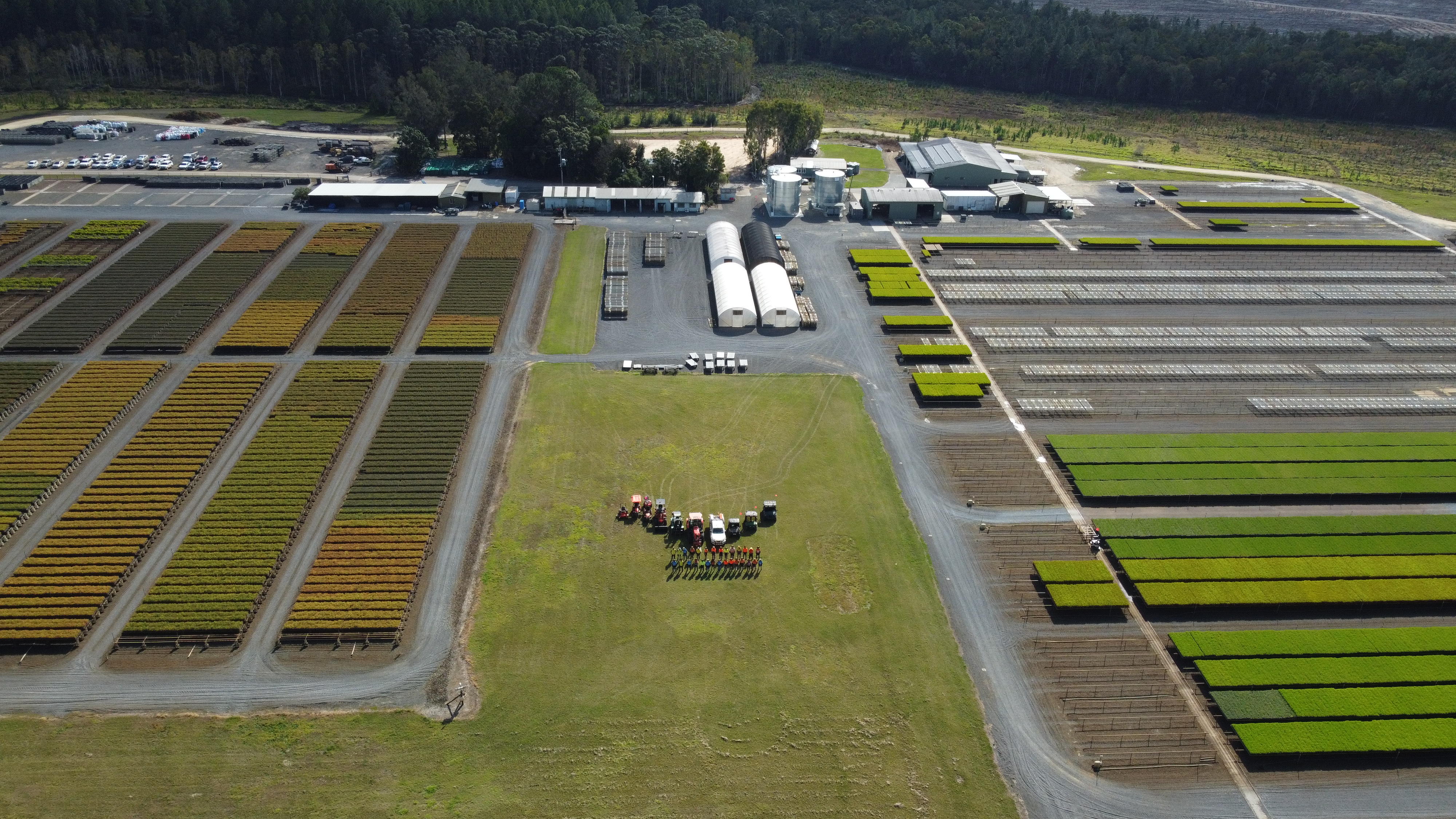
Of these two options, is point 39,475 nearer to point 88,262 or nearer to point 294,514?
point 294,514

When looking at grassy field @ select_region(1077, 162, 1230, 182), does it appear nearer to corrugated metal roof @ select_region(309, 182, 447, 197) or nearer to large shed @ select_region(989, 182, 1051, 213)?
large shed @ select_region(989, 182, 1051, 213)

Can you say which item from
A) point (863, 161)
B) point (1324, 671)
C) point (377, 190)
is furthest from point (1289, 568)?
point (377, 190)

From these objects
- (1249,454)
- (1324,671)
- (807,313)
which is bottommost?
(1324,671)

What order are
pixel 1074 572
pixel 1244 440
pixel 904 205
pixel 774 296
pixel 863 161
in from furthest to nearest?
pixel 863 161
pixel 904 205
pixel 774 296
pixel 1244 440
pixel 1074 572

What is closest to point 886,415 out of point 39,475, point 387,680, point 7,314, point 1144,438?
point 1144,438

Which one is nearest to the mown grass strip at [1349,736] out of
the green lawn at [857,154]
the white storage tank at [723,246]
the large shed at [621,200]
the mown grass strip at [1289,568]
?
the mown grass strip at [1289,568]

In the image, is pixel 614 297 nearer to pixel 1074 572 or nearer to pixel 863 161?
pixel 1074 572

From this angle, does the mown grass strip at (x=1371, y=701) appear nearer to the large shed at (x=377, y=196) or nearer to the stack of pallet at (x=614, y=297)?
the stack of pallet at (x=614, y=297)

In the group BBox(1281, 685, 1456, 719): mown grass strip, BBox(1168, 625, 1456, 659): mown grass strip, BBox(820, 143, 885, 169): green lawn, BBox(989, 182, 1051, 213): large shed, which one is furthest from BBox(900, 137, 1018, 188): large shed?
BBox(1281, 685, 1456, 719): mown grass strip
